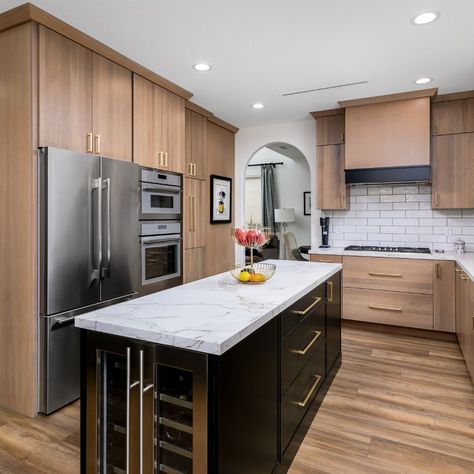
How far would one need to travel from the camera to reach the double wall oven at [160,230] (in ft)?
10.5

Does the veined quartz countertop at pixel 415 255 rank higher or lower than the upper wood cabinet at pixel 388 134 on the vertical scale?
lower

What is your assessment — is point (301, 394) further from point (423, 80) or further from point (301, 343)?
point (423, 80)

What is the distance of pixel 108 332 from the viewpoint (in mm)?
1360

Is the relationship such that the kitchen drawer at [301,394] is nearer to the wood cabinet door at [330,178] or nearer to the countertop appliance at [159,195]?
the countertop appliance at [159,195]

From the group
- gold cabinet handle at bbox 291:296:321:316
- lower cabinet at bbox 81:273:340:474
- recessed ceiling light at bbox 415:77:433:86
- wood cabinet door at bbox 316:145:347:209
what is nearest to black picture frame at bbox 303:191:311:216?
wood cabinet door at bbox 316:145:347:209

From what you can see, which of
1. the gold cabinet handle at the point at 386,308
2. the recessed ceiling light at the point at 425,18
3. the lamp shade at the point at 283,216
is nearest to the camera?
the recessed ceiling light at the point at 425,18

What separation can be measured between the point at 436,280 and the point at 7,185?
382 cm

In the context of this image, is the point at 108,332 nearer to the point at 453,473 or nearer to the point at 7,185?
the point at 7,185

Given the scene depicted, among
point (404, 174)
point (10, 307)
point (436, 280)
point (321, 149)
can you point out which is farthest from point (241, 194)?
point (10, 307)

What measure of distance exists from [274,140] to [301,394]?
369 centimetres

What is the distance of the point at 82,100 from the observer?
259 centimetres

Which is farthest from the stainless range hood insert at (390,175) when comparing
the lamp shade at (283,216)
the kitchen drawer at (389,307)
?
the lamp shade at (283,216)

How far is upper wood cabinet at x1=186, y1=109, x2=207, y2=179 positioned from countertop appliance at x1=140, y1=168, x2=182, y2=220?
53cm

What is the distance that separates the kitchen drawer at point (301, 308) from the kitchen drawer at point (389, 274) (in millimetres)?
1619
